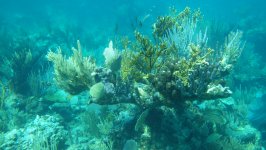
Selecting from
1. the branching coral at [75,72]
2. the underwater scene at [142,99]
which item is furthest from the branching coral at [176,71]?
the branching coral at [75,72]

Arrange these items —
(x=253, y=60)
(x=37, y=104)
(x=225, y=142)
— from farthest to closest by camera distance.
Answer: (x=253, y=60), (x=37, y=104), (x=225, y=142)

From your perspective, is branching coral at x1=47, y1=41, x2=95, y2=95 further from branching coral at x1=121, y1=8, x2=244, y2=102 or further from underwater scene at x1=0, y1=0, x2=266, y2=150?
branching coral at x1=121, y1=8, x2=244, y2=102

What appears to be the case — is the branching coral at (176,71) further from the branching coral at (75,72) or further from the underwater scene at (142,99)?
the branching coral at (75,72)

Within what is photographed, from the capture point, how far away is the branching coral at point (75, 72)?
21.0 ft

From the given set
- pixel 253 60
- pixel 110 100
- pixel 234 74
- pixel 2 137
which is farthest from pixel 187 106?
pixel 253 60

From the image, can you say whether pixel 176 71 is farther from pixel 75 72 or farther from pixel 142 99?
pixel 75 72

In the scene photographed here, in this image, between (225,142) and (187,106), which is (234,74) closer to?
(225,142)

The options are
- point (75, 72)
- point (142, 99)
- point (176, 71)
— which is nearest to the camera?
point (176, 71)

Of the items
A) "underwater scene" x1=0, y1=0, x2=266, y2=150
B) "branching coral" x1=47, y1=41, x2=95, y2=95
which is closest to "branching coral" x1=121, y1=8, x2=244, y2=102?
"underwater scene" x1=0, y1=0, x2=266, y2=150

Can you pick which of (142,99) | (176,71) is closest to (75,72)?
(142,99)

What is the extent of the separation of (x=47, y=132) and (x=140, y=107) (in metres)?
2.44

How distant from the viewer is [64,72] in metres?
6.72

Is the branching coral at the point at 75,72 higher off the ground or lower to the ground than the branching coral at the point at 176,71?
higher

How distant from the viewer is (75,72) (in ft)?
21.2
